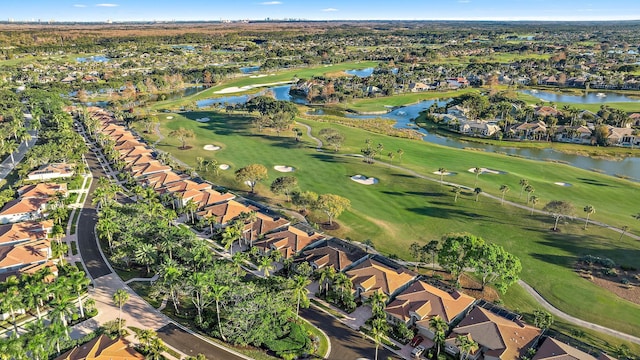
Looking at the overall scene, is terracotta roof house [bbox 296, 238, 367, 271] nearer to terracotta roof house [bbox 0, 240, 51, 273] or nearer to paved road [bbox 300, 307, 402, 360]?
paved road [bbox 300, 307, 402, 360]

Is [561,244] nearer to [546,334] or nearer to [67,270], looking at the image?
[546,334]

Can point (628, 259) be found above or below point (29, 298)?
below

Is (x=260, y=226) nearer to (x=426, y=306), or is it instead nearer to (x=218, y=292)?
(x=218, y=292)

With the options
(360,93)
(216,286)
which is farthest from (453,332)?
(360,93)

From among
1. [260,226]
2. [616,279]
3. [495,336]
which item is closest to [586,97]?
[616,279]

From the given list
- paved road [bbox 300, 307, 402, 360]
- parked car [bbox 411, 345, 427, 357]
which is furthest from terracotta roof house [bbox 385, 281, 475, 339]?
paved road [bbox 300, 307, 402, 360]

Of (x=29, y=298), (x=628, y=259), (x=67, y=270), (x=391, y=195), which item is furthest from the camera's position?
(x=391, y=195)

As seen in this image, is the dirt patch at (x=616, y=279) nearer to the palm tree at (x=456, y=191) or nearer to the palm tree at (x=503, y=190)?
the palm tree at (x=503, y=190)

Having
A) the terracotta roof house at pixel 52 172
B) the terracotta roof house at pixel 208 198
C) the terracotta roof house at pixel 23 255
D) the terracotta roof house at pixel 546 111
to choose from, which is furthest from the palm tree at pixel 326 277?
the terracotta roof house at pixel 546 111
